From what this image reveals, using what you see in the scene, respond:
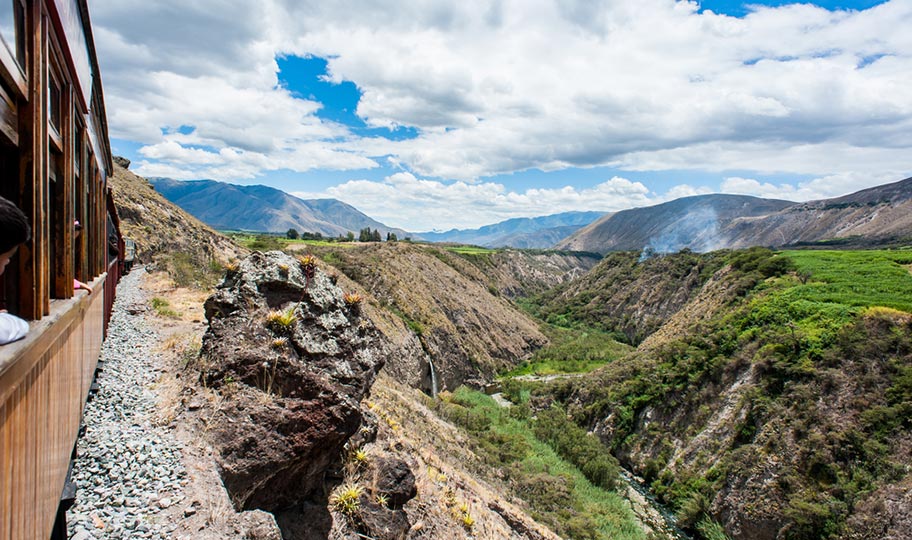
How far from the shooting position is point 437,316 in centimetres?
4566

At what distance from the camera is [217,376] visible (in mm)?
7152

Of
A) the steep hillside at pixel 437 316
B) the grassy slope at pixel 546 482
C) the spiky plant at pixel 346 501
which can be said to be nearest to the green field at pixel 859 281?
the grassy slope at pixel 546 482

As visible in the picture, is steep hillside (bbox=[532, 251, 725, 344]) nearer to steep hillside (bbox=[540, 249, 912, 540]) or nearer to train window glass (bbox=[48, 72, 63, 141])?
steep hillside (bbox=[540, 249, 912, 540])

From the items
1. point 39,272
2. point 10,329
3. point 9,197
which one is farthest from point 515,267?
point 10,329

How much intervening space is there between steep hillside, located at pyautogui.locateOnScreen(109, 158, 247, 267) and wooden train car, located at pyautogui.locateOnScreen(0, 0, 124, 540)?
2883cm

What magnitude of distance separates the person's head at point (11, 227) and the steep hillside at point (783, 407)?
25.9m

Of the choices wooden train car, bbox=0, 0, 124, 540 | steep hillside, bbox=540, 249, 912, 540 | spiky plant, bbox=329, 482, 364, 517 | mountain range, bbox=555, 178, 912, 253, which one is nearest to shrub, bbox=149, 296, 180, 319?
spiky plant, bbox=329, 482, 364, 517

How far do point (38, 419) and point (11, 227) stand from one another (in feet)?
6.14

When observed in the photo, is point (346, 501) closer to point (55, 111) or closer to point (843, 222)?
point (55, 111)

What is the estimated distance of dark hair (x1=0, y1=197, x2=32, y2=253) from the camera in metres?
2.18

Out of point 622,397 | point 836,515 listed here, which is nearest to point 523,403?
point 622,397

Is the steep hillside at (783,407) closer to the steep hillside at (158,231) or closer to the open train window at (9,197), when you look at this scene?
the open train window at (9,197)

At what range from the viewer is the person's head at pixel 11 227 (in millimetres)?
2178

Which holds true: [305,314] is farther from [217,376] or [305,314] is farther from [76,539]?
[76,539]
